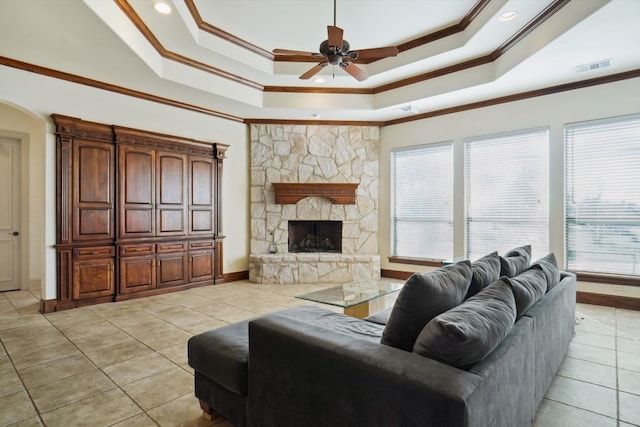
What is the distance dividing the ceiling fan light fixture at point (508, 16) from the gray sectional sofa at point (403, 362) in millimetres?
2808

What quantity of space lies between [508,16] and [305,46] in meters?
2.48

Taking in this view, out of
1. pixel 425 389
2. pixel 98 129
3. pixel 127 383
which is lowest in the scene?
pixel 127 383

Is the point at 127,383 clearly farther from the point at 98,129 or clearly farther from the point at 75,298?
the point at 98,129

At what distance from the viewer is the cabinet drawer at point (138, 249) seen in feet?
15.8

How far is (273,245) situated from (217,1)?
13.0 ft

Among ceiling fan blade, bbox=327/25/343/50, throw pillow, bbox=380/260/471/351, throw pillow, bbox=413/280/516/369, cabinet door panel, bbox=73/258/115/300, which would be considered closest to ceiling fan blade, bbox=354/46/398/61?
ceiling fan blade, bbox=327/25/343/50

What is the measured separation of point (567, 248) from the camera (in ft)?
15.6

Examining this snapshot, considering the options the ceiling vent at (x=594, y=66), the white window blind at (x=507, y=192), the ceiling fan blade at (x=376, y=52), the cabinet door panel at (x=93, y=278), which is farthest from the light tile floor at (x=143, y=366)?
the ceiling fan blade at (x=376, y=52)

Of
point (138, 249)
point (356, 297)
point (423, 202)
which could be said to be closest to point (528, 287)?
point (356, 297)

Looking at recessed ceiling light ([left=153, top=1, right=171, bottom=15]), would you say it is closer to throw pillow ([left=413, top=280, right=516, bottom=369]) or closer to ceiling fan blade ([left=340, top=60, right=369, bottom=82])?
ceiling fan blade ([left=340, top=60, right=369, bottom=82])

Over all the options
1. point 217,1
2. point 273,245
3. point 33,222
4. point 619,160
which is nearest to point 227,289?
point 273,245

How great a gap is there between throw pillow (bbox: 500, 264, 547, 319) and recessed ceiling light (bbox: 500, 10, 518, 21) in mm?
2706

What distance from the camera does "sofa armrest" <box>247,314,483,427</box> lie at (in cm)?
119

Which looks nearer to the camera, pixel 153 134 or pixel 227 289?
pixel 153 134
